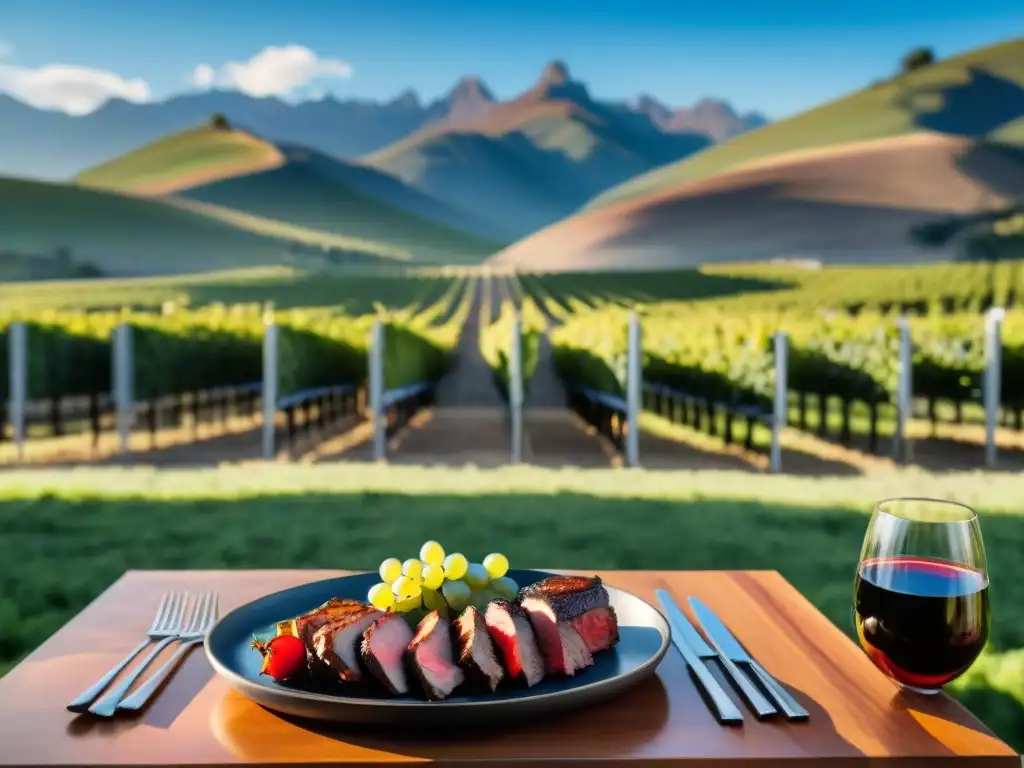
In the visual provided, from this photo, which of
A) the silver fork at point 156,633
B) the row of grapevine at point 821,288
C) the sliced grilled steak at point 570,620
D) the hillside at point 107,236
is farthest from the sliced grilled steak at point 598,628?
the hillside at point 107,236

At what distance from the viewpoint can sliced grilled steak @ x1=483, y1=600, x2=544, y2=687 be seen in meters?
1.35

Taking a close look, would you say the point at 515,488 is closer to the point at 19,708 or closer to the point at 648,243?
the point at 19,708

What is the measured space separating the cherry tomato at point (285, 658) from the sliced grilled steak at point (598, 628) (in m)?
0.37

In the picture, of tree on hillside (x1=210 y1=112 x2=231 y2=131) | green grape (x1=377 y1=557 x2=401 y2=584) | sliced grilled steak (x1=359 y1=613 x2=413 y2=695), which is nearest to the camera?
sliced grilled steak (x1=359 y1=613 x2=413 y2=695)

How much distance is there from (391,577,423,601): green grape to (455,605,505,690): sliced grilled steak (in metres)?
0.08

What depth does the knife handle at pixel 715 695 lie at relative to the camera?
51.1 inches

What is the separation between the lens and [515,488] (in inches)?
248

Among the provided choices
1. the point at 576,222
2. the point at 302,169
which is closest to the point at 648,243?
the point at 576,222

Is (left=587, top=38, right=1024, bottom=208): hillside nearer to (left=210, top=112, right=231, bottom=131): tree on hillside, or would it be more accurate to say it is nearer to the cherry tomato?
(left=210, top=112, right=231, bottom=131): tree on hillside

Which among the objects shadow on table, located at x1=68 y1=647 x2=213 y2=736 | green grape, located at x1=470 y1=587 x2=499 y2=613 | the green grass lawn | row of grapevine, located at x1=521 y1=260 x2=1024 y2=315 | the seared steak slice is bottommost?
the green grass lawn

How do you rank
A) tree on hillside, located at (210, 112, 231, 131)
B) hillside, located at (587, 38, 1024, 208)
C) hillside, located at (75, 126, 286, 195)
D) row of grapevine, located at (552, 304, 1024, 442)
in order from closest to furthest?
row of grapevine, located at (552, 304, 1024, 442), hillside, located at (587, 38, 1024, 208), hillside, located at (75, 126, 286, 195), tree on hillside, located at (210, 112, 231, 131)

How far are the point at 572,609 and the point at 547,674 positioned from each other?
3.8 inches

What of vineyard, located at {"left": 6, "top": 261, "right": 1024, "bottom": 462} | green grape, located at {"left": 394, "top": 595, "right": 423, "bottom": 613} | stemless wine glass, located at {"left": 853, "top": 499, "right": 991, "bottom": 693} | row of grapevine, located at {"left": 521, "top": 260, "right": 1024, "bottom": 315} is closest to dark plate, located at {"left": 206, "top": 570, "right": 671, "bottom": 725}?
green grape, located at {"left": 394, "top": 595, "right": 423, "bottom": 613}

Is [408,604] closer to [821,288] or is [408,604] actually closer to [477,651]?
[477,651]
